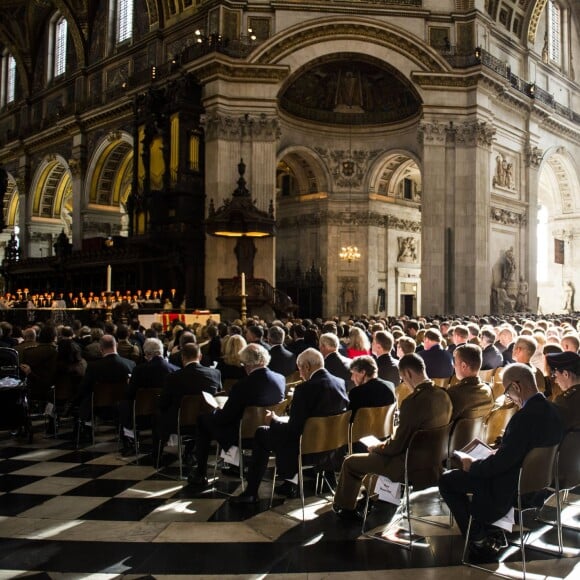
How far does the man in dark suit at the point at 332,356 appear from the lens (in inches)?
280

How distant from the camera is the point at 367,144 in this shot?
2805cm

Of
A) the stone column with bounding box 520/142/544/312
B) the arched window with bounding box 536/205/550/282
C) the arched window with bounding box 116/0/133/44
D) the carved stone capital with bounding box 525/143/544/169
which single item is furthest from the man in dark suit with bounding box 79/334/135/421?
the arched window with bounding box 536/205/550/282

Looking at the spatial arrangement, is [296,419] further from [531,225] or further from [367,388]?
[531,225]

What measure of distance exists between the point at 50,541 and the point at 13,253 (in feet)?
105

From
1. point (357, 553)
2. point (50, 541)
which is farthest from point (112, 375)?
point (357, 553)

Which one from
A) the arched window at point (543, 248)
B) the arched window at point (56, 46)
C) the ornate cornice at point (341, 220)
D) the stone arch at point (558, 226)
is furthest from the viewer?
the arched window at point (543, 248)

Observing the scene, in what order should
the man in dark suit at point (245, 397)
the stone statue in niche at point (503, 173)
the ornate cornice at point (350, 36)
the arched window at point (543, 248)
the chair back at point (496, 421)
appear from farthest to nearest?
the arched window at point (543, 248), the stone statue in niche at point (503, 173), the ornate cornice at point (350, 36), the man in dark suit at point (245, 397), the chair back at point (496, 421)

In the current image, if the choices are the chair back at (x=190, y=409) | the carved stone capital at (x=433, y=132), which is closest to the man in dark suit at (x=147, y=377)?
the chair back at (x=190, y=409)

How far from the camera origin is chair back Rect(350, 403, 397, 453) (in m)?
5.64

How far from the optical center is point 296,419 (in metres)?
5.33

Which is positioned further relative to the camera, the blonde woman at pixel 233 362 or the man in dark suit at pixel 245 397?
the blonde woman at pixel 233 362

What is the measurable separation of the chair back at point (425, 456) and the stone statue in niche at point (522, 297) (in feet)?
71.4

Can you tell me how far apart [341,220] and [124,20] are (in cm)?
1354

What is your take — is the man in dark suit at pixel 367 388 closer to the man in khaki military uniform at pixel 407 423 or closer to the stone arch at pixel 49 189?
the man in khaki military uniform at pixel 407 423
